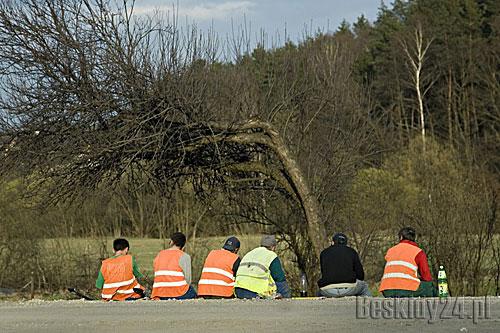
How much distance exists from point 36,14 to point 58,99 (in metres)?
1.79

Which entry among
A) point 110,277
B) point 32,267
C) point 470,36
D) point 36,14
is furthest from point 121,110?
point 470,36

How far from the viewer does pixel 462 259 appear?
2266cm

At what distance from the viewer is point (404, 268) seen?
15.4m

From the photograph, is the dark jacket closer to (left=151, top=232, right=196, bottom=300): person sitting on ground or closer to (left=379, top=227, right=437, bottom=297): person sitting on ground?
(left=379, top=227, right=437, bottom=297): person sitting on ground

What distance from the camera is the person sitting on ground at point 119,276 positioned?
16.1 metres

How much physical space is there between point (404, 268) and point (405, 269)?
0.02 m

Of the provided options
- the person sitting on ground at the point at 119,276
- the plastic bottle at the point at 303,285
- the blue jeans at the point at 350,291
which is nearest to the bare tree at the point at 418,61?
the plastic bottle at the point at 303,285

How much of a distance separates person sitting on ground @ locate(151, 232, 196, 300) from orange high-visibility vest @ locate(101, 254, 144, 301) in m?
0.49

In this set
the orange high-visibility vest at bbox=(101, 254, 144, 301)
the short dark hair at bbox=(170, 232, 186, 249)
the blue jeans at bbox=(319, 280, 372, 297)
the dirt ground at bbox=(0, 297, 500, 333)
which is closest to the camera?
the dirt ground at bbox=(0, 297, 500, 333)

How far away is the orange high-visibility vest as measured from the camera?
1612 centimetres

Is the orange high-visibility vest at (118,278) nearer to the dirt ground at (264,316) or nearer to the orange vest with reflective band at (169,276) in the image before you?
the orange vest with reflective band at (169,276)

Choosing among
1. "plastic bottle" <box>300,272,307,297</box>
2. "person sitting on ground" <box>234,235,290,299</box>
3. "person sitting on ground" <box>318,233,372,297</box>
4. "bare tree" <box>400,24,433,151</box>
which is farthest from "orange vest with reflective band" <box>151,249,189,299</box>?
"bare tree" <box>400,24,433,151</box>

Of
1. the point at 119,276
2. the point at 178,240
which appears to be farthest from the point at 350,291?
the point at 119,276

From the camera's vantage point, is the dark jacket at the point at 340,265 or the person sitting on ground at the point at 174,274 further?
the person sitting on ground at the point at 174,274
